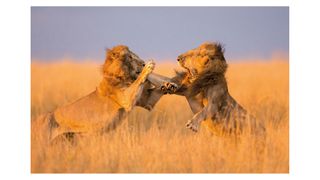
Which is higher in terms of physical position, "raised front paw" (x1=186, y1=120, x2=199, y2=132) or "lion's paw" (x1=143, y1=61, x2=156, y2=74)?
"lion's paw" (x1=143, y1=61, x2=156, y2=74)

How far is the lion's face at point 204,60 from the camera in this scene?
32.3 ft

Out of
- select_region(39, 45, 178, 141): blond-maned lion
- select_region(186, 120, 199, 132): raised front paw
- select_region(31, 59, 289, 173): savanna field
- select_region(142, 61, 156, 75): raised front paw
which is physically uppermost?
select_region(142, 61, 156, 75): raised front paw

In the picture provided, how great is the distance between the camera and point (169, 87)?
9508mm

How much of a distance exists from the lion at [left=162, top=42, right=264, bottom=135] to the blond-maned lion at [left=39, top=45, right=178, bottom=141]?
364 mm

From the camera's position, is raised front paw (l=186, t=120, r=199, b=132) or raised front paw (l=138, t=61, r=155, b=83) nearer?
raised front paw (l=186, t=120, r=199, b=132)

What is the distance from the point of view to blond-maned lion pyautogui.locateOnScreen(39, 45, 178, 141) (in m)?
9.74

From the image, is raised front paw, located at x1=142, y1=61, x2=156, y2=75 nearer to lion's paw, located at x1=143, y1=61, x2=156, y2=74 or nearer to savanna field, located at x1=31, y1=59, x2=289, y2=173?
lion's paw, located at x1=143, y1=61, x2=156, y2=74

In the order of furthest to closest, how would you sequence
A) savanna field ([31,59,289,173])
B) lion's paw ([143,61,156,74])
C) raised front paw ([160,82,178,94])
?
raised front paw ([160,82,178,94])
lion's paw ([143,61,156,74])
savanna field ([31,59,289,173])

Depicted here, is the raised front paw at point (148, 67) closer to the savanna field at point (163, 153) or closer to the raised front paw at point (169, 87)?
the raised front paw at point (169, 87)

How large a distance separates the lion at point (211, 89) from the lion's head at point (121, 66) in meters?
0.53

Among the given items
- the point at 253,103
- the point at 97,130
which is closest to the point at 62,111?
the point at 97,130

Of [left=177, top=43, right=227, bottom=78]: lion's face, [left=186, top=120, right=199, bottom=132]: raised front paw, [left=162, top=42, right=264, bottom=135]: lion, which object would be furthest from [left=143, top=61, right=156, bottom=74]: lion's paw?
[left=186, top=120, right=199, bottom=132]: raised front paw

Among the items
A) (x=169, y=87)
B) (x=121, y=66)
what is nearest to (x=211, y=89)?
(x=169, y=87)
